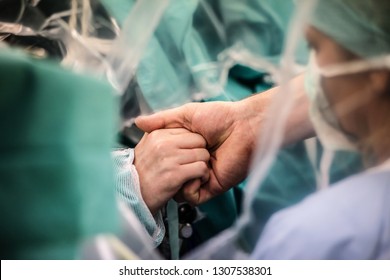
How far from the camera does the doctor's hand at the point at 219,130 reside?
2.56 feet

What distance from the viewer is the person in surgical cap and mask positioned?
51 centimetres

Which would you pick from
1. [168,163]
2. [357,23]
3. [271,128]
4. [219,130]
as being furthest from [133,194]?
[357,23]

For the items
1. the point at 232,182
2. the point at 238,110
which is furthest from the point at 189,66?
the point at 232,182

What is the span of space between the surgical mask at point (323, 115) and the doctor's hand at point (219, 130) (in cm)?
18

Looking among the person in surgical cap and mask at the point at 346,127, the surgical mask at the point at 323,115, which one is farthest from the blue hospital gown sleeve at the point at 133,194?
the surgical mask at the point at 323,115

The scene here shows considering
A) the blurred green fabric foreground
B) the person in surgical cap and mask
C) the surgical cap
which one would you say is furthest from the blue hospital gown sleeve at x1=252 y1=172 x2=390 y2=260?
the blurred green fabric foreground

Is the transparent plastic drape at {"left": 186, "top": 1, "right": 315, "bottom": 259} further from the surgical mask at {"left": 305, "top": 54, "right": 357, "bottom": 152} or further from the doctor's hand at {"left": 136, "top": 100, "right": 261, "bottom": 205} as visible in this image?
the doctor's hand at {"left": 136, "top": 100, "right": 261, "bottom": 205}

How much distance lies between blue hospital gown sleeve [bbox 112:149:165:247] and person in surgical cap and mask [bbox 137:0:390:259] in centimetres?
23

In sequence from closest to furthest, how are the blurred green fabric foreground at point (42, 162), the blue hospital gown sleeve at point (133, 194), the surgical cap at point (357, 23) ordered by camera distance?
the blurred green fabric foreground at point (42, 162), the surgical cap at point (357, 23), the blue hospital gown sleeve at point (133, 194)

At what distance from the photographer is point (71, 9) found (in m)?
0.67

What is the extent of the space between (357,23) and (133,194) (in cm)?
47

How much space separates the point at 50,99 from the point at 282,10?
385mm

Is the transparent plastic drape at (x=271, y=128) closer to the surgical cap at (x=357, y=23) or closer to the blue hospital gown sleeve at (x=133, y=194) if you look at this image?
the surgical cap at (x=357, y=23)

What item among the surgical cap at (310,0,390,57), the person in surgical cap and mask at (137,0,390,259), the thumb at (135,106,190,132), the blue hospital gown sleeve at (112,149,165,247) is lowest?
the blue hospital gown sleeve at (112,149,165,247)
